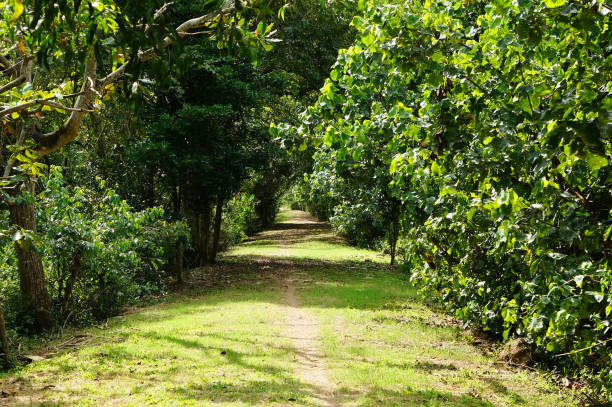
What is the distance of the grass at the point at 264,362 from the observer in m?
6.69

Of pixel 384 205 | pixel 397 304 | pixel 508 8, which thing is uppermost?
pixel 508 8

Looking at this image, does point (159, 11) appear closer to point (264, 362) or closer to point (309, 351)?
point (264, 362)

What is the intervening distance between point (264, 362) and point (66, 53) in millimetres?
5691

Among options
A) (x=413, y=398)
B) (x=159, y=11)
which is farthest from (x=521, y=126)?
(x=413, y=398)

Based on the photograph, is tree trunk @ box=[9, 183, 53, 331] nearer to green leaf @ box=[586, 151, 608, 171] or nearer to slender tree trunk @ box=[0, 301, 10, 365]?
slender tree trunk @ box=[0, 301, 10, 365]

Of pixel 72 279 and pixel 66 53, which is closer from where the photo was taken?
pixel 66 53

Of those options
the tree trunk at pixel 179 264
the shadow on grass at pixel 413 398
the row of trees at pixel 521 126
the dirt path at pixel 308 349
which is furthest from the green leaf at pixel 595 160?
the tree trunk at pixel 179 264

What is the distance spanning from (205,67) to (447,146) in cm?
1253

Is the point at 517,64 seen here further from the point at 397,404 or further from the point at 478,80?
the point at 397,404

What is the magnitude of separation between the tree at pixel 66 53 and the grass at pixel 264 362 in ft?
6.92

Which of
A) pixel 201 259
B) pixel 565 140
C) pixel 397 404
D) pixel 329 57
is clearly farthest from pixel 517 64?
pixel 201 259

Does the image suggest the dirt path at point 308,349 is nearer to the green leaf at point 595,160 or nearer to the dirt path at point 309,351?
the dirt path at point 309,351

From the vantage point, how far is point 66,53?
13.2 feet

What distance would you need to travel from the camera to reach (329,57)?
773 inches
